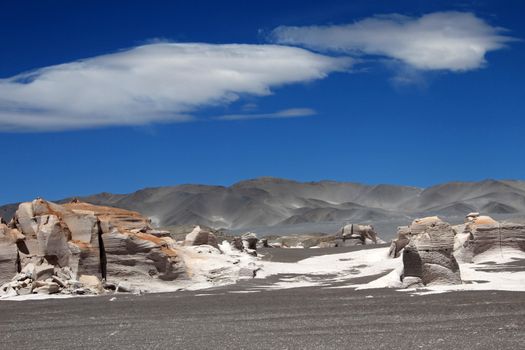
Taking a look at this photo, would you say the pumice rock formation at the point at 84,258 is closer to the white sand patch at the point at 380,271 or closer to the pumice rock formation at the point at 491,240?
the white sand patch at the point at 380,271

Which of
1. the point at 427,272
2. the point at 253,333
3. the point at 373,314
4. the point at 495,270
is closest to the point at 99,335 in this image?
the point at 253,333

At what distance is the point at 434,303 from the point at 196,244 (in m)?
17.5

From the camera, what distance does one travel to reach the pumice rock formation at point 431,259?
1742 centimetres

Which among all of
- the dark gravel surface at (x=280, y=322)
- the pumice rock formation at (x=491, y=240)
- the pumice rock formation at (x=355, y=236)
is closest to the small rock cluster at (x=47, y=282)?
the dark gravel surface at (x=280, y=322)

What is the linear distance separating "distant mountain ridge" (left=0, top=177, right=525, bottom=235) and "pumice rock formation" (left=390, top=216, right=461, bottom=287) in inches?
4995

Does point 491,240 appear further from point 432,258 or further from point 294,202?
point 294,202

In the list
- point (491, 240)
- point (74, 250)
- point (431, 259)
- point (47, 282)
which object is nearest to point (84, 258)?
point (74, 250)

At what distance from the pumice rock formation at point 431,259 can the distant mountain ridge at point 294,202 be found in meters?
127

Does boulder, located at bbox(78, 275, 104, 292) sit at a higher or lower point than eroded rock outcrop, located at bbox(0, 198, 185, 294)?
lower

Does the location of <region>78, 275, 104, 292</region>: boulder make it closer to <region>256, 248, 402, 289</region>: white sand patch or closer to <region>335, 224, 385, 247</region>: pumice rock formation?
<region>256, 248, 402, 289</region>: white sand patch

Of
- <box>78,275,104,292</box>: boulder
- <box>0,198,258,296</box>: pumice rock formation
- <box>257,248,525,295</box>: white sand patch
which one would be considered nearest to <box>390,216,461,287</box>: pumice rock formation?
<box>257,248,525,295</box>: white sand patch

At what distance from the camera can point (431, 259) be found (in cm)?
1750

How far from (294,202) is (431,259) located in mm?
164353

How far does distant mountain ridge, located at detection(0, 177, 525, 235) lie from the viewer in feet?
506
